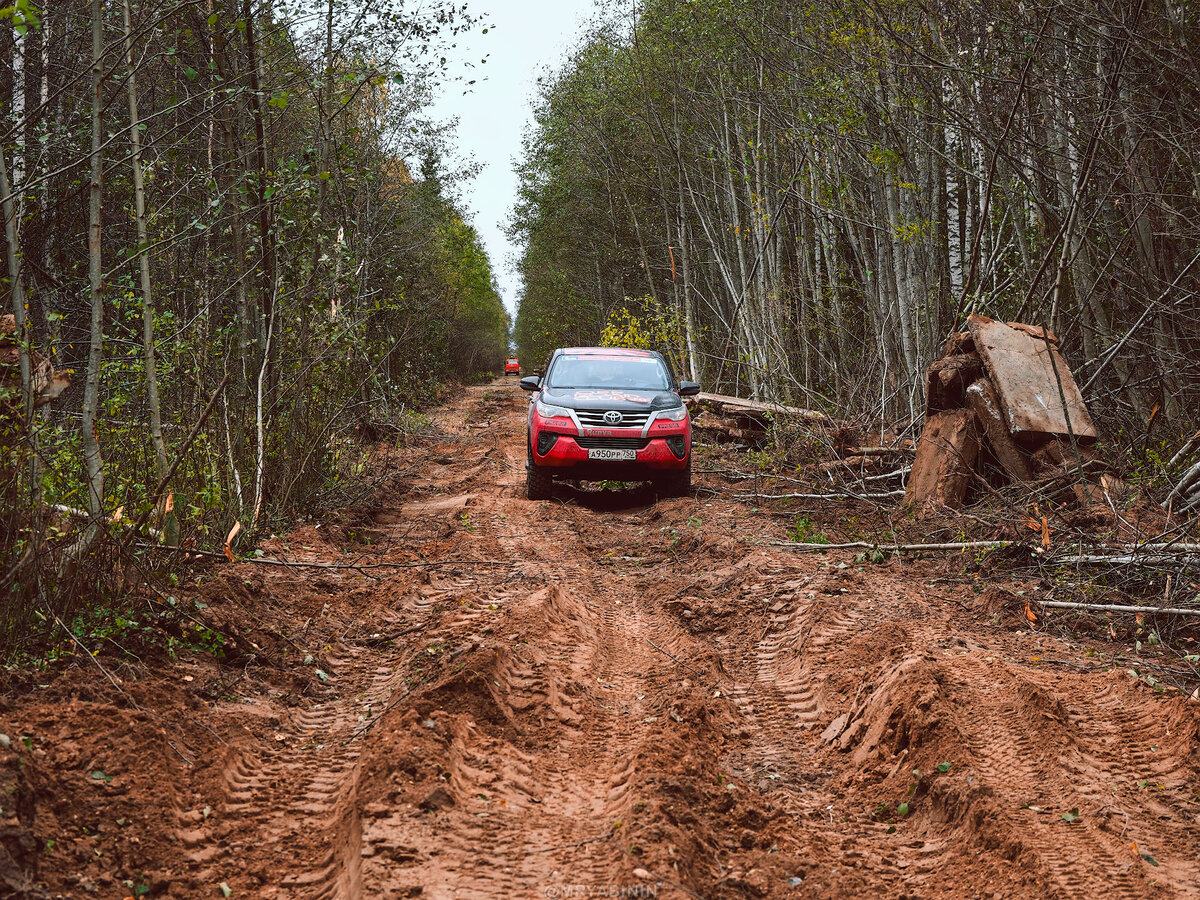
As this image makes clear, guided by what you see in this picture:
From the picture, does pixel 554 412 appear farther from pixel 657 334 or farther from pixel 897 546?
pixel 657 334

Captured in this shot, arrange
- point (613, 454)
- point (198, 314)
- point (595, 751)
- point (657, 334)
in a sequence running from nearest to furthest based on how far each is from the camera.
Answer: point (595, 751)
point (198, 314)
point (613, 454)
point (657, 334)

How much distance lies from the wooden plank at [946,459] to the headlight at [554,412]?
4.02 metres

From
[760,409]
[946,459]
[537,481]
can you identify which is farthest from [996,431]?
[760,409]

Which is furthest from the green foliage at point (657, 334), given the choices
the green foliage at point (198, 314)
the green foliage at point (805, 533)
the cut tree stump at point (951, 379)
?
the cut tree stump at point (951, 379)

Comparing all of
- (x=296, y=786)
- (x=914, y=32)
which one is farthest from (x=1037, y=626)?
(x=914, y=32)

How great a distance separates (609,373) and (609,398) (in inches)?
36.2

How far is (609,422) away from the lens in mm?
10344

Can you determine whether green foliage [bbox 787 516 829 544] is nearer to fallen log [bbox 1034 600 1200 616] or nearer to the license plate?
the license plate

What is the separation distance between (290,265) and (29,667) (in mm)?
5550

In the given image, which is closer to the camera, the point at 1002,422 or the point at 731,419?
the point at 1002,422

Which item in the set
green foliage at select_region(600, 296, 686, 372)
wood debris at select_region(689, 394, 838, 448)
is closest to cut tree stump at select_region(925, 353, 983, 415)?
wood debris at select_region(689, 394, 838, 448)

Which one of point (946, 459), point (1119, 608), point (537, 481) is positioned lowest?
point (1119, 608)

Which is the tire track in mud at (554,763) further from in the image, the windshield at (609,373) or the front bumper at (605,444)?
the windshield at (609,373)

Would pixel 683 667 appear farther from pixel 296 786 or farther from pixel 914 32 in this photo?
pixel 914 32
